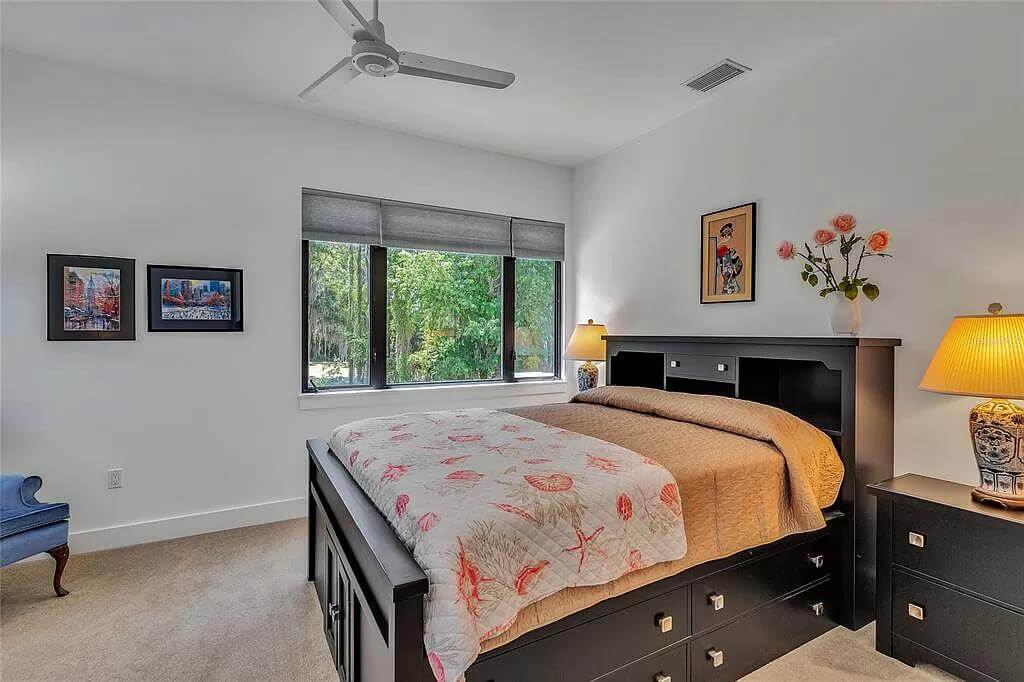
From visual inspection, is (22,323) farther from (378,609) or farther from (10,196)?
(378,609)

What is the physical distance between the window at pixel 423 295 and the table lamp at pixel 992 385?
3.09 metres

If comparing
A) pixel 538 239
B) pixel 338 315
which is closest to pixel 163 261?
pixel 338 315

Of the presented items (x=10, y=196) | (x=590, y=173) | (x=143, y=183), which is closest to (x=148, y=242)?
(x=143, y=183)

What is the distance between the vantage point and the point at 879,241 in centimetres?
234

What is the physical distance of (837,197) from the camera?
2.63 m

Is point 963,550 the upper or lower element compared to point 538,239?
lower

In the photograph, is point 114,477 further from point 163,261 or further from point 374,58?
point 374,58

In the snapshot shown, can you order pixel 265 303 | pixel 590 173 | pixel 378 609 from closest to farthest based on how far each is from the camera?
pixel 378 609, pixel 265 303, pixel 590 173

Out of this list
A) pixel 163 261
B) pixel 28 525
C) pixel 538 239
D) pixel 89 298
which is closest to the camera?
pixel 28 525

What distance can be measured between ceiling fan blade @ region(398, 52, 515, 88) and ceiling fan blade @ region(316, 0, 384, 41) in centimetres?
→ 13

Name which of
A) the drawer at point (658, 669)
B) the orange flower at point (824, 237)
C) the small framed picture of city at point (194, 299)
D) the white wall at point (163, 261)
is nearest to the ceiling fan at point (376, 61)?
the white wall at point (163, 261)

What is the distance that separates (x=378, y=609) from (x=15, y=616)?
2.12m

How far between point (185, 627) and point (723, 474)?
2.34m

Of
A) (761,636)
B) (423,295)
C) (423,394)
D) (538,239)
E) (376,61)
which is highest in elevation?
(376,61)
